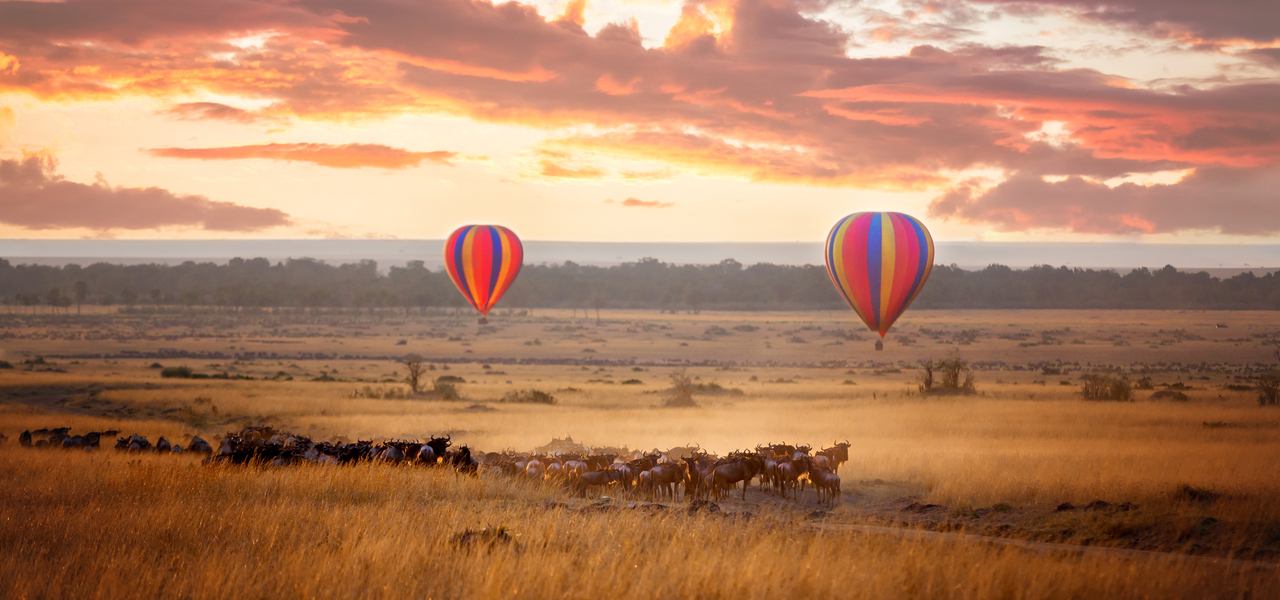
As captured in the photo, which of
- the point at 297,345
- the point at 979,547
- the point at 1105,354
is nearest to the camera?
the point at 979,547

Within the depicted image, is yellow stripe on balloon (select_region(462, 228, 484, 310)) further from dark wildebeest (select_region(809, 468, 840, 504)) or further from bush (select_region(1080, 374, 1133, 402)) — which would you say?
dark wildebeest (select_region(809, 468, 840, 504))

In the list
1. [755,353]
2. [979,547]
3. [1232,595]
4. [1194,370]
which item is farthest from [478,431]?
[755,353]

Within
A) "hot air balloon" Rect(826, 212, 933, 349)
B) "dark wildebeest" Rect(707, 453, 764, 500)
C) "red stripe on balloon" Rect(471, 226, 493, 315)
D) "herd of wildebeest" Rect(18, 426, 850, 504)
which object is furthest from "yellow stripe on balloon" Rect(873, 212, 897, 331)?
"red stripe on balloon" Rect(471, 226, 493, 315)

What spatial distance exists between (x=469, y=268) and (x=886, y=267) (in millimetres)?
28364

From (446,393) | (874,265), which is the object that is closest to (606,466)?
(874,265)

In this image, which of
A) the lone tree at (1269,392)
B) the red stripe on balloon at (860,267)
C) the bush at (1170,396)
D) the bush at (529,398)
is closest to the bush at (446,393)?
the bush at (529,398)

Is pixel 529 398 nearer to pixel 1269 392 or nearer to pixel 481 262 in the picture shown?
pixel 481 262

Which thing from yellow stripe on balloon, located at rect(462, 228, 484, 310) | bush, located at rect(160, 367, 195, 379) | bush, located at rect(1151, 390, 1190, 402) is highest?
yellow stripe on balloon, located at rect(462, 228, 484, 310)

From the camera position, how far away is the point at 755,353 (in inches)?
4333

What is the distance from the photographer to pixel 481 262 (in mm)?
62500

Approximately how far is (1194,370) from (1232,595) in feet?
261

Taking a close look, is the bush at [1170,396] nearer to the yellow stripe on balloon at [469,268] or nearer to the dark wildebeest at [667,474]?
the dark wildebeest at [667,474]

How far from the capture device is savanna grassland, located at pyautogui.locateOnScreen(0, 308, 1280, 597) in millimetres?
11039

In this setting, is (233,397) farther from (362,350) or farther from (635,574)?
(362,350)
